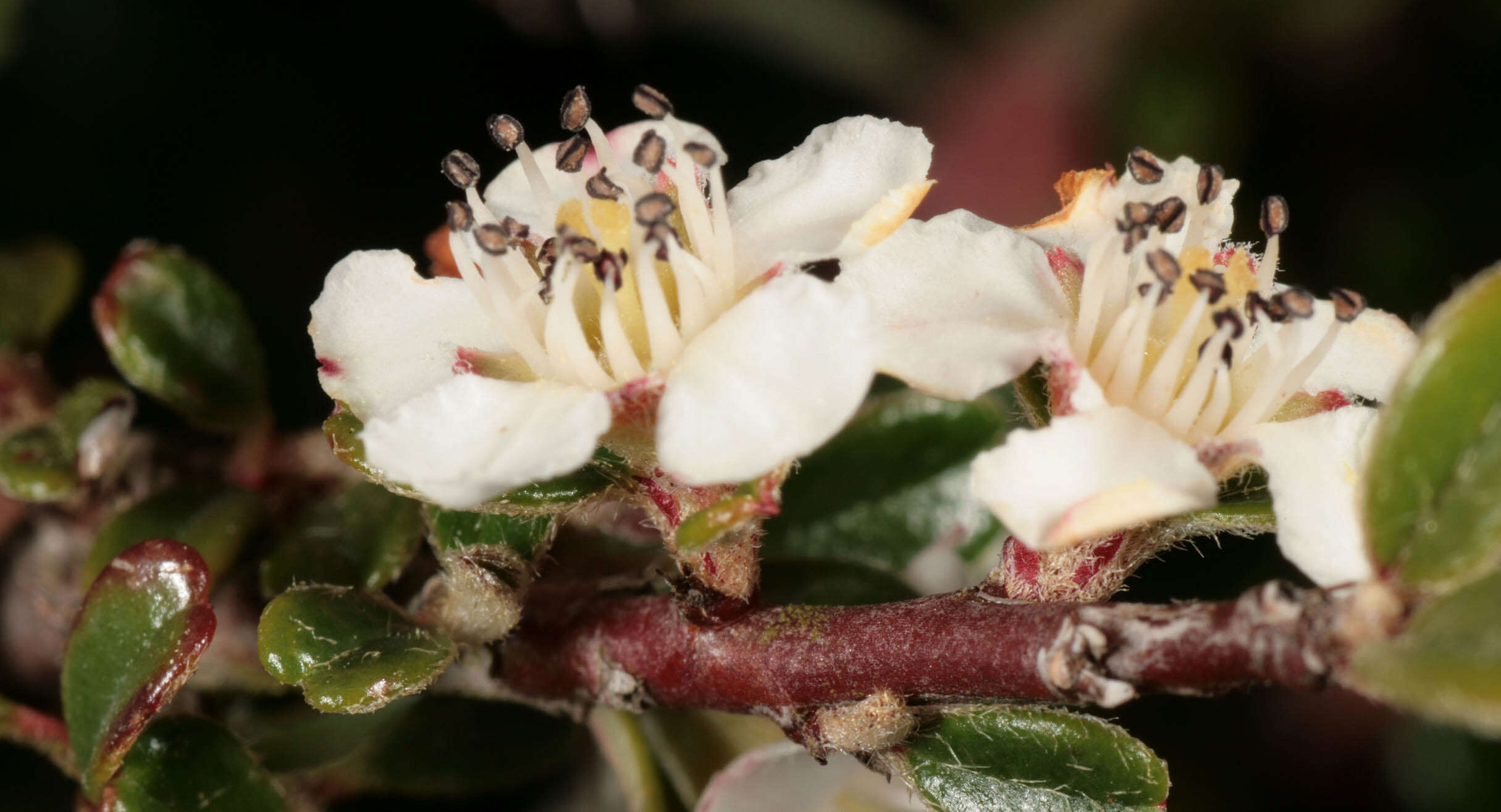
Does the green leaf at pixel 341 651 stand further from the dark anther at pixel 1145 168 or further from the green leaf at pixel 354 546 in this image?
the dark anther at pixel 1145 168

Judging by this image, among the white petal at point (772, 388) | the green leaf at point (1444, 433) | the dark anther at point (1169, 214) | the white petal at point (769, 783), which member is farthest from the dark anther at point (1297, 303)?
the white petal at point (769, 783)

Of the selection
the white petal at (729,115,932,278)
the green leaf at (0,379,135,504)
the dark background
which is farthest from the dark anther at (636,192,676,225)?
the dark background

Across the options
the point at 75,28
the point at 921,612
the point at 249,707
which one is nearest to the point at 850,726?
the point at 921,612

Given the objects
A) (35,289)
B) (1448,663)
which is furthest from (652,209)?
(35,289)

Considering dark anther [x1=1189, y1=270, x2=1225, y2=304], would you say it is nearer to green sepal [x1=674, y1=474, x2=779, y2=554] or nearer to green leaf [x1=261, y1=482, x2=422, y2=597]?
green sepal [x1=674, y1=474, x2=779, y2=554]

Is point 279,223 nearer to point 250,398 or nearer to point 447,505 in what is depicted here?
point 250,398

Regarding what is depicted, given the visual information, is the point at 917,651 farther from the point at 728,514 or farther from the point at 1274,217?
the point at 1274,217
